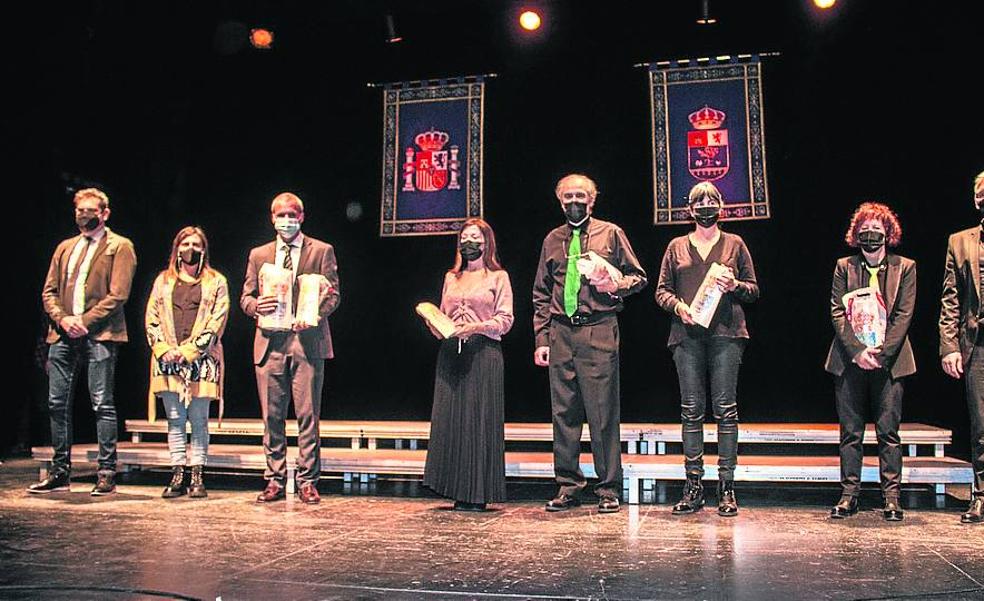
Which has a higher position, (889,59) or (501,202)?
(889,59)

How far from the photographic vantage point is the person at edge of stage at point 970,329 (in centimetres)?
423

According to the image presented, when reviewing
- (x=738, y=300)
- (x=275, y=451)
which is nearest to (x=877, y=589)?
(x=738, y=300)

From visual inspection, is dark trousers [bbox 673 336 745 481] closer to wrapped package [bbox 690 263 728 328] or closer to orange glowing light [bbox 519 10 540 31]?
wrapped package [bbox 690 263 728 328]

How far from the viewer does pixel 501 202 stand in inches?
277

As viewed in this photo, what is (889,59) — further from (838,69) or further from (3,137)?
(3,137)

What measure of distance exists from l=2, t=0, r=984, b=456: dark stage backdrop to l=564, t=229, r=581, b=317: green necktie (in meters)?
1.96

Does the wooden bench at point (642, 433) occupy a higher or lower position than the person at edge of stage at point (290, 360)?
lower

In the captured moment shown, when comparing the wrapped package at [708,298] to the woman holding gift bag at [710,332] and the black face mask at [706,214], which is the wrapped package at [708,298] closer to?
the woman holding gift bag at [710,332]

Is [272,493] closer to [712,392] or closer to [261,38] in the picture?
[712,392]

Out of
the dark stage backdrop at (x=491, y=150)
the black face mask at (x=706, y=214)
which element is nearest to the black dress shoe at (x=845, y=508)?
the black face mask at (x=706, y=214)

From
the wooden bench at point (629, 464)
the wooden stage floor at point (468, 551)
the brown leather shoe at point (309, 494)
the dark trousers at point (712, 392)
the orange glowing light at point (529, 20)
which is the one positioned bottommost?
the wooden stage floor at point (468, 551)

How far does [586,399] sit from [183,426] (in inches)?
97.1

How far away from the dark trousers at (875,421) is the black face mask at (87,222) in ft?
14.1

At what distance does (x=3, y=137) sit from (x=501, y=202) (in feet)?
12.9
